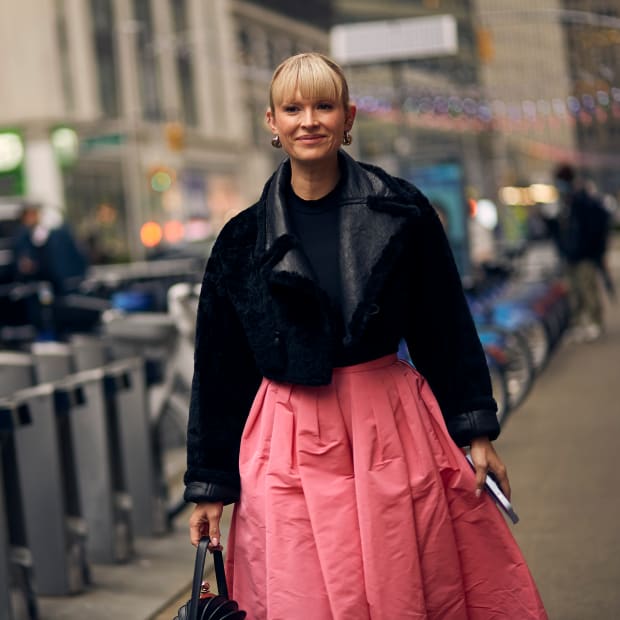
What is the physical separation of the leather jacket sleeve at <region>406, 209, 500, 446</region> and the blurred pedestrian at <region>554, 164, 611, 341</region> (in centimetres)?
1249

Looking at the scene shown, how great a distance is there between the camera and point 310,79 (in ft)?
9.94

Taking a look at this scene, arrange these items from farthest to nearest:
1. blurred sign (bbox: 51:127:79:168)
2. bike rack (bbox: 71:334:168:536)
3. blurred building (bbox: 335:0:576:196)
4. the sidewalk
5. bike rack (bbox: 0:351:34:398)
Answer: blurred sign (bbox: 51:127:79:168) < blurred building (bbox: 335:0:576:196) < bike rack (bbox: 71:334:168:536) < bike rack (bbox: 0:351:34:398) < the sidewalk

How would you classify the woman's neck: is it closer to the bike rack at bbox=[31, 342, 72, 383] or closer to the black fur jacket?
the black fur jacket

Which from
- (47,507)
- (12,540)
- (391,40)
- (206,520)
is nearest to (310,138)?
(206,520)

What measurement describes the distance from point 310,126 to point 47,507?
10.6ft

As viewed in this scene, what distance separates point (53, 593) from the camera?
5887 mm

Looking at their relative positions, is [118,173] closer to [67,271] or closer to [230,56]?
[230,56]

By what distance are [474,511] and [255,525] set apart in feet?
1.63

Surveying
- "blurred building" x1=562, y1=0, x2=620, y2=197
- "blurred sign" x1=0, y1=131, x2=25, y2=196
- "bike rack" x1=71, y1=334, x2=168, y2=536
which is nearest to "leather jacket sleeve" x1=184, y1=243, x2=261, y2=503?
"bike rack" x1=71, y1=334, x2=168, y2=536

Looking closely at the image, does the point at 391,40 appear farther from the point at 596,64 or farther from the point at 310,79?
the point at 310,79

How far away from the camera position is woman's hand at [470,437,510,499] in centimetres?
315

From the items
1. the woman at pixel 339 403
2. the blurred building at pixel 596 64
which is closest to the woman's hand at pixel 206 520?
the woman at pixel 339 403

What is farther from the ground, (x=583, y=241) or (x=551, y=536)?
(x=583, y=241)

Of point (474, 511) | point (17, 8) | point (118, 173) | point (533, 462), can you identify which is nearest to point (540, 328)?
point (533, 462)
